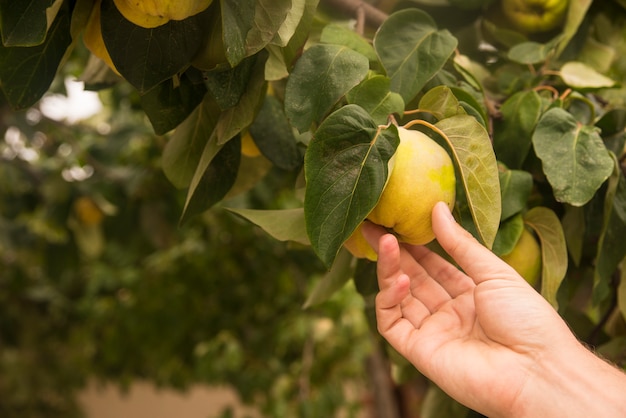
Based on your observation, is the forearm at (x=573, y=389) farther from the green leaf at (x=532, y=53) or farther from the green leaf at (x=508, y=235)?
the green leaf at (x=532, y=53)

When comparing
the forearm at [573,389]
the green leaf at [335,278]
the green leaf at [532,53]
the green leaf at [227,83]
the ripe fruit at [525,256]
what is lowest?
the green leaf at [335,278]

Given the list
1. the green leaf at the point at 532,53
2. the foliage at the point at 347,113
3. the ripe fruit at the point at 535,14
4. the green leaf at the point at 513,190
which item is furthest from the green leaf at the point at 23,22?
the ripe fruit at the point at 535,14

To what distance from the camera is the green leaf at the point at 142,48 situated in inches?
23.8

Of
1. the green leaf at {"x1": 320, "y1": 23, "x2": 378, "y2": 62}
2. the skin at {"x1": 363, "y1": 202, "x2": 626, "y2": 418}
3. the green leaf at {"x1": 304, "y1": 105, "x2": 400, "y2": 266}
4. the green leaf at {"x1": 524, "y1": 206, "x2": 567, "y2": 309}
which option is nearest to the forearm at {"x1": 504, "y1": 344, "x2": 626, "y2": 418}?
the skin at {"x1": 363, "y1": 202, "x2": 626, "y2": 418}

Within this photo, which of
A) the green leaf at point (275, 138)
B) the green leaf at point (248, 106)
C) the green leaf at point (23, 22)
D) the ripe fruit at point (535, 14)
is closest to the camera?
the green leaf at point (23, 22)

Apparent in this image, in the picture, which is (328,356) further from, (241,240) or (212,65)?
(212,65)

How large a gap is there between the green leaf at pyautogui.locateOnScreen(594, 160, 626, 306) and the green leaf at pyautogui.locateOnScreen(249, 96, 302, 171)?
35 cm

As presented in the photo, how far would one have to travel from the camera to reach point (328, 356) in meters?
2.33

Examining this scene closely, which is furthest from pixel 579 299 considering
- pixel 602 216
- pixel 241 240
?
→ pixel 241 240

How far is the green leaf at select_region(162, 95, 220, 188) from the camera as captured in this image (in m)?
0.71

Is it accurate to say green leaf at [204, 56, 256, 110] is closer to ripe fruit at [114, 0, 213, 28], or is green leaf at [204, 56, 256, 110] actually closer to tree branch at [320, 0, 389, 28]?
ripe fruit at [114, 0, 213, 28]

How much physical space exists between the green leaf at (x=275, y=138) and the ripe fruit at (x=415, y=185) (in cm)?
20

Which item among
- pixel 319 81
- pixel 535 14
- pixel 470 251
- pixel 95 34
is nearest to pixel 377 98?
pixel 319 81

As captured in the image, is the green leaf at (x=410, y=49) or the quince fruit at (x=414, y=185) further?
the green leaf at (x=410, y=49)
